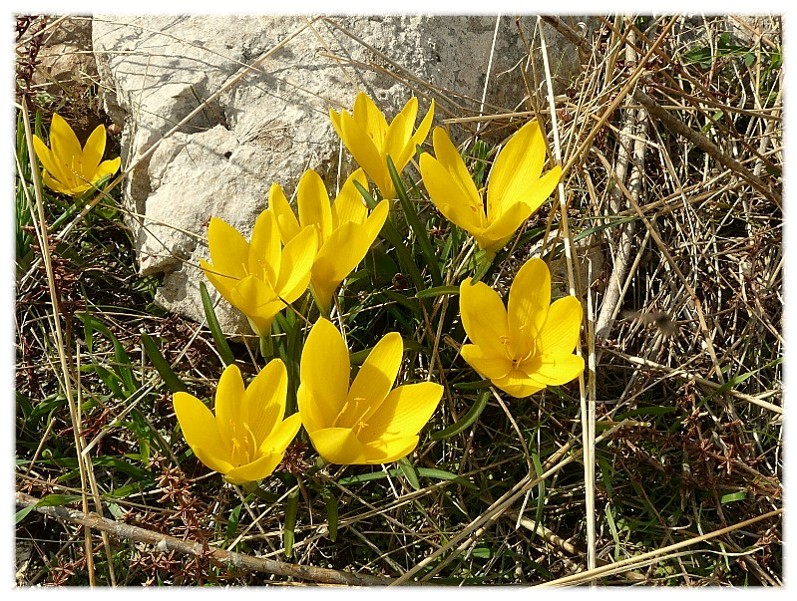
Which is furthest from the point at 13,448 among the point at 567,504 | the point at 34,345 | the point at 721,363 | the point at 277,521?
the point at 721,363

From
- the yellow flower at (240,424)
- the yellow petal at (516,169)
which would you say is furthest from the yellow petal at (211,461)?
the yellow petal at (516,169)

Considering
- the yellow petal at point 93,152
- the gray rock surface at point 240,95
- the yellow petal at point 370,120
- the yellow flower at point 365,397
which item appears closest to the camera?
the yellow flower at point 365,397

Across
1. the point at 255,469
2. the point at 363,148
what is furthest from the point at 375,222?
the point at 255,469

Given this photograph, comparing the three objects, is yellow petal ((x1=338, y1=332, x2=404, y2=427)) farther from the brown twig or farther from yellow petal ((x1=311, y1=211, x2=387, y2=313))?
the brown twig

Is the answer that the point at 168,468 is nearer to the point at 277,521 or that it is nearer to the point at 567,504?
the point at 277,521

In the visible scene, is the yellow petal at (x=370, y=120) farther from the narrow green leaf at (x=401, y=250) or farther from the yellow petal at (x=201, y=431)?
the yellow petal at (x=201, y=431)
